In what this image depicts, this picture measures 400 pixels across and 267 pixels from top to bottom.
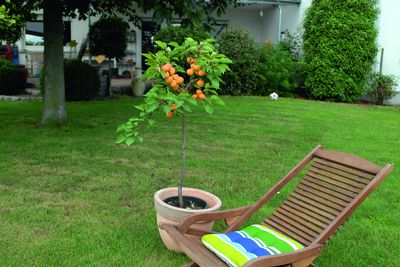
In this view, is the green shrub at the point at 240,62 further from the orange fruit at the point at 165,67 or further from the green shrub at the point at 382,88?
the orange fruit at the point at 165,67

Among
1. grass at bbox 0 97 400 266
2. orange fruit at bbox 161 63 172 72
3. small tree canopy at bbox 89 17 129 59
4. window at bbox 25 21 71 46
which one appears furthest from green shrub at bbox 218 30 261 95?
orange fruit at bbox 161 63 172 72

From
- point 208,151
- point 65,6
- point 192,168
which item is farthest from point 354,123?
point 65,6

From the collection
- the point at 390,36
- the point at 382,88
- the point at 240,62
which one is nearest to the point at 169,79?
the point at 240,62

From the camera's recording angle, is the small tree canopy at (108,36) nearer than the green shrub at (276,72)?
Yes

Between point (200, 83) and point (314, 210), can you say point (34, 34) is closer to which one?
point (200, 83)

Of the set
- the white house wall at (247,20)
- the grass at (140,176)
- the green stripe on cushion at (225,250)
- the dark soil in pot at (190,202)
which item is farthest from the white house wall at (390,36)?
the green stripe on cushion at (225,250)

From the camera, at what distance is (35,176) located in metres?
5.22

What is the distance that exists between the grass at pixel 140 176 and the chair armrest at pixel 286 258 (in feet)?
2.52

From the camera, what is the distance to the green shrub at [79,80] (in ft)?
37.2

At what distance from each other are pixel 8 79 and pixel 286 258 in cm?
1151

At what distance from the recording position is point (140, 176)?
5.33 metres

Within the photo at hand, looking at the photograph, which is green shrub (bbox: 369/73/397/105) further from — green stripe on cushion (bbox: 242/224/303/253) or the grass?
green stripe on cushion (bbox: 242/224/303/253)

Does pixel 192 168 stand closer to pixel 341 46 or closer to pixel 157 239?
pixel 157 239

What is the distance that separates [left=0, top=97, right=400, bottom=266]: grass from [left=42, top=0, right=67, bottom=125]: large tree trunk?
344mm
